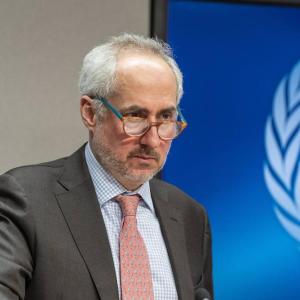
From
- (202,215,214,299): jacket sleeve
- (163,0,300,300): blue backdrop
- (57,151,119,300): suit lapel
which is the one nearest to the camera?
(57,151,119,300): suit lapel

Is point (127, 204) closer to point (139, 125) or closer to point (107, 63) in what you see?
point (139, 125)

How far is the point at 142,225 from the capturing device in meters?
1.67

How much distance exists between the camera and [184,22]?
2.62 meters

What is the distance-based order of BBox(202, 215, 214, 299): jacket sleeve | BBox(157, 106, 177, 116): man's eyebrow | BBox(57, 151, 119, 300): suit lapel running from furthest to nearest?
BBox(202, 215, 214, 299): jacket sleeve
BBox(157, 106, 177, 116): man's eyebrow
BBox(57, 151, 119, 300): suit lapel

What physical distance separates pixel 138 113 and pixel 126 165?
0.13 m

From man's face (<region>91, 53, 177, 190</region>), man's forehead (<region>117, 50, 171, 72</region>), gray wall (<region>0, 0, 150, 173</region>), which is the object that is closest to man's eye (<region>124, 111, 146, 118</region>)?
man's face (<region>91, 53, 177, 190</region>)

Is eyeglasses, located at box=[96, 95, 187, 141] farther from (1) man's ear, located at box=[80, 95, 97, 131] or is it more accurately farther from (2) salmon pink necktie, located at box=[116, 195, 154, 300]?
(2) salmon pink necktie, located at box=[116, 195, 154, 300]

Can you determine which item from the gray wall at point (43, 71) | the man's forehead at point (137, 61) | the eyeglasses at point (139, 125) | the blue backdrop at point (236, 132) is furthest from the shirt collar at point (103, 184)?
the blue backdrop at point (236, 132)

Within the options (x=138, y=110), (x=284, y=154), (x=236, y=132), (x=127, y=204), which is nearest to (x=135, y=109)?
(x=138, y=110)

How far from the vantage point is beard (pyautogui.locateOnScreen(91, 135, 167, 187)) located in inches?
62.7

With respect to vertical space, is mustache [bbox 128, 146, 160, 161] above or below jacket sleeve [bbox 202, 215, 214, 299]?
above

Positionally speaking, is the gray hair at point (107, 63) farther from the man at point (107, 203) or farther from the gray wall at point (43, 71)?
the gray wall at point (43, 71)

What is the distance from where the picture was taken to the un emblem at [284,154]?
2682mm

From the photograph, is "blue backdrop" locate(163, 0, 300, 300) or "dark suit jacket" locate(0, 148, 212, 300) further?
"blue backdrop" locate(163, 0, 300, 300)
